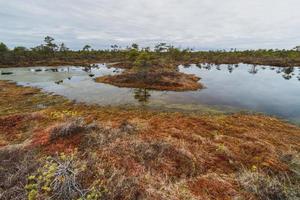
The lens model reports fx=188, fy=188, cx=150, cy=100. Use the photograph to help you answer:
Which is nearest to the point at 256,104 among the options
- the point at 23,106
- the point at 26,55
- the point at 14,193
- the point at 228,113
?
the point at 228,113

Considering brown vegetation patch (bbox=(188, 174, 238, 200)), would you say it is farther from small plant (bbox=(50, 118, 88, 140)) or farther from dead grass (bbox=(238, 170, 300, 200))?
small plant (bbox=(50, 118, 88, 140))

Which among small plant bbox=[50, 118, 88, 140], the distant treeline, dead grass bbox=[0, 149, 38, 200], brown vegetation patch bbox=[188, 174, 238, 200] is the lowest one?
brown vegetation patch bbox=[188, 174, 238, 200]

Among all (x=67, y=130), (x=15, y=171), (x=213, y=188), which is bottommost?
(x=213, y=188)

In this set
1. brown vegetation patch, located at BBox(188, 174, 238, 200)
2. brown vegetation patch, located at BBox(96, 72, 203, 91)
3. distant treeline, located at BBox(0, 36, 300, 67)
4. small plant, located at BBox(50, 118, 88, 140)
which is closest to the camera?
brown vegetation patch, located at BBox(188, 174, 238, 200)

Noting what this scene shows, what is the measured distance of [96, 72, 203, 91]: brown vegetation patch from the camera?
24.2m

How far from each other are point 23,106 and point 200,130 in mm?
13859

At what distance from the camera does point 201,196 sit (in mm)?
4934

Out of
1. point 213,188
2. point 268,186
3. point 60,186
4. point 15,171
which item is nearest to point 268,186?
point 268,186

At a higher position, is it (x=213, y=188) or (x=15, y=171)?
(x=15, y=171)

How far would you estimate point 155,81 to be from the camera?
26016 millimetres

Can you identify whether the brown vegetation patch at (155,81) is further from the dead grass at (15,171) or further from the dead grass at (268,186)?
the dead grass at (15,171)

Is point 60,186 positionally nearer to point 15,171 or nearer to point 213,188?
point 15,171

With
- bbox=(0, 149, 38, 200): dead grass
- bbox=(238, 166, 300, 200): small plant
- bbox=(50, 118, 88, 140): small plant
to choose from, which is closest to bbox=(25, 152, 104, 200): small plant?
bbox=(0, 149, 38, 200): dead grass

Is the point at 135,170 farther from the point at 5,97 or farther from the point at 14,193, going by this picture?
the point at 5,97
